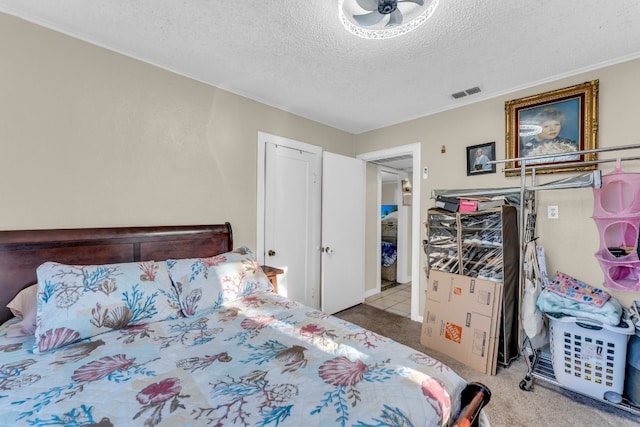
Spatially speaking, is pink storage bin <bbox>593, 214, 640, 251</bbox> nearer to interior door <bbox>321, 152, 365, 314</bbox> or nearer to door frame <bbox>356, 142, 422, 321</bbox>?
door frame <bbox>356, 142, 422, 321</bbox>

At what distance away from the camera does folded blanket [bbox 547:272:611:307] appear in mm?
1893

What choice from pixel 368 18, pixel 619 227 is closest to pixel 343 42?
pixel 368 18

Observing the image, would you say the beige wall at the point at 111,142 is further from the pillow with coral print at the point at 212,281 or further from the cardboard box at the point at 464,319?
the cardboard box at the point at 464,319

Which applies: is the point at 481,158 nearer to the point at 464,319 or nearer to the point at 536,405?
the point at 464,319

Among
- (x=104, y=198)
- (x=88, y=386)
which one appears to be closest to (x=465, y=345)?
(x=88, y=386)

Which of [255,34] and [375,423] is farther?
[255,34]

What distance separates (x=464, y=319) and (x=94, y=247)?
9.79 feet

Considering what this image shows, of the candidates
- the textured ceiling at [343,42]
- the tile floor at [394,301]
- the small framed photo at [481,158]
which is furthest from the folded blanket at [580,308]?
the textured ceiling at [343,42]

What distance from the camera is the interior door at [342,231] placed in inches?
134

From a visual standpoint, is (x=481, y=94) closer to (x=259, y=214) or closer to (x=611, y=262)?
(x=611, y=262)

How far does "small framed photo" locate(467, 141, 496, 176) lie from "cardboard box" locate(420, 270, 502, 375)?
111 centimetres

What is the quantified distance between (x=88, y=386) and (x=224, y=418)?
581mm

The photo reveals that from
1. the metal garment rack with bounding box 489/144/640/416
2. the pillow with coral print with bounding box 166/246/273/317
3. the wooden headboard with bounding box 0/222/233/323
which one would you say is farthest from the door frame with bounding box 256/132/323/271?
the metal garment rack with bounding box 489/144/640/416

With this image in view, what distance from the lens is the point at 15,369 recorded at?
113 cm
